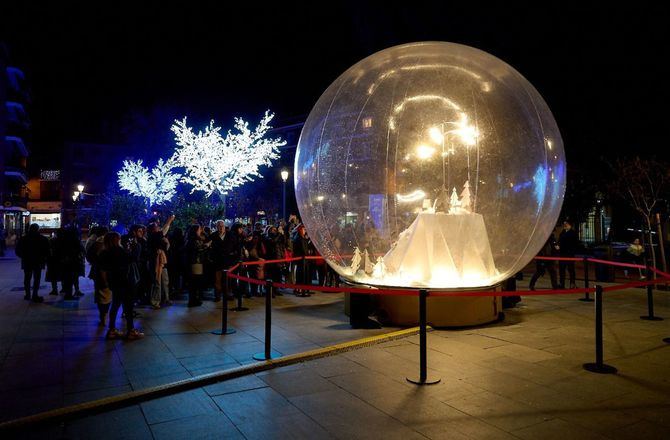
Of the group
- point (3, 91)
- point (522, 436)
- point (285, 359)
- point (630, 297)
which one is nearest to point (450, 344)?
point (285, 359)

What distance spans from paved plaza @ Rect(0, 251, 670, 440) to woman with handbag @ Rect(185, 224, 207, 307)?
4.94ft

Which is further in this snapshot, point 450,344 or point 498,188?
point 498,188

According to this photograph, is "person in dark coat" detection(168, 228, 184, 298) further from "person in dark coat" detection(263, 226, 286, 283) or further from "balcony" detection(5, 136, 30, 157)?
"balcony" detection(5, 136, 30, 157)

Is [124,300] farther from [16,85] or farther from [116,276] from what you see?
[16,85]

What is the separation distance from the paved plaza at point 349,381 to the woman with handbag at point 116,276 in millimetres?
330

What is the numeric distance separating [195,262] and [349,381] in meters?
5.80

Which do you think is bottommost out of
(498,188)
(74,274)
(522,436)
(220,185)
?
(522,436)

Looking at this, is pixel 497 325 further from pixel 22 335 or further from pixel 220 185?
pixel 220 185

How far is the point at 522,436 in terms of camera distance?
3684mm

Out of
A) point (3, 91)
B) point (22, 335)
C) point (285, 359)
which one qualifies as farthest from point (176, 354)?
point (3, 91)

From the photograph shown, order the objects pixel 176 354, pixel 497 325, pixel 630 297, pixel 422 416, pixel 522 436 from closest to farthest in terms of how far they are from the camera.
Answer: pixel 522 436 < pixel 422 416 < pixel 176 354 < pixel 497 325 < pixel 630 297

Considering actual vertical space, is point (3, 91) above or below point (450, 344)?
above

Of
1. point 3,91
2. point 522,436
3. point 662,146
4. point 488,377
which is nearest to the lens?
point 522,436

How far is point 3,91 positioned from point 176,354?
148 ft
